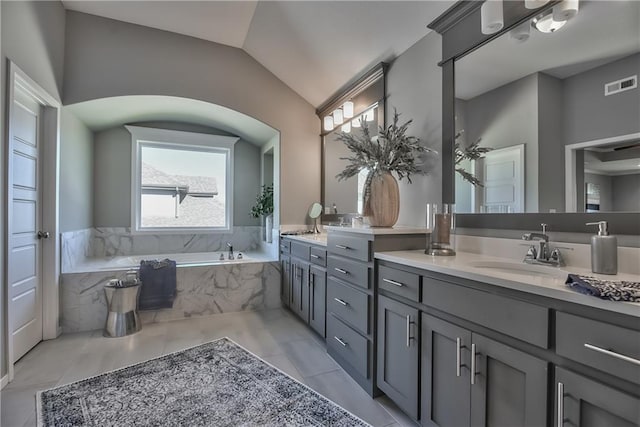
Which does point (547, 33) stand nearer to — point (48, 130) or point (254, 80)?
point (254, 80)

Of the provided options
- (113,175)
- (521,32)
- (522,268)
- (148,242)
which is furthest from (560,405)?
(113,175)

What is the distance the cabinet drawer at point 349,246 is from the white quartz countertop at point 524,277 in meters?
0.11

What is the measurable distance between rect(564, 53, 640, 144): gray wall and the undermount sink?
0.60m

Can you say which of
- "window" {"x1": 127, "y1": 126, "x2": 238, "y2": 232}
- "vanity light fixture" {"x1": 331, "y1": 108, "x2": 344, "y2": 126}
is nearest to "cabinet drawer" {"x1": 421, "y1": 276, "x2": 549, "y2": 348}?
"vanity light fixture" {"x1": 331, "y1": 108, "x2": 344, "y2": 126}

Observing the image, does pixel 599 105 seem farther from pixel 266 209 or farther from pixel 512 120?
pixel 266 209

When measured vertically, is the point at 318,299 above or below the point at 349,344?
above

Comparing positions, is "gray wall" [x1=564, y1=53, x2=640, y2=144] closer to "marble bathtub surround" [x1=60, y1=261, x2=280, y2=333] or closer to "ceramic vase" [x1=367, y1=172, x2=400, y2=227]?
"ceramic vase" [x1=367, y1=172, x2=400, y2=227]

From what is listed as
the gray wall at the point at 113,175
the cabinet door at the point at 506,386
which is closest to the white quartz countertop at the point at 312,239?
the cabinet door at the point at 506,386

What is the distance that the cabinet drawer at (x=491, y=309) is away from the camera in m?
0.98

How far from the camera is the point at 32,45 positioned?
230 cm

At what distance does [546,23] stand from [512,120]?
1.54 feet

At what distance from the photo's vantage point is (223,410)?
169cm

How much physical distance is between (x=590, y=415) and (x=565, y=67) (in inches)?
57.4

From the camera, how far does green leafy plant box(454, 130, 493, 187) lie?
186 centimetres
